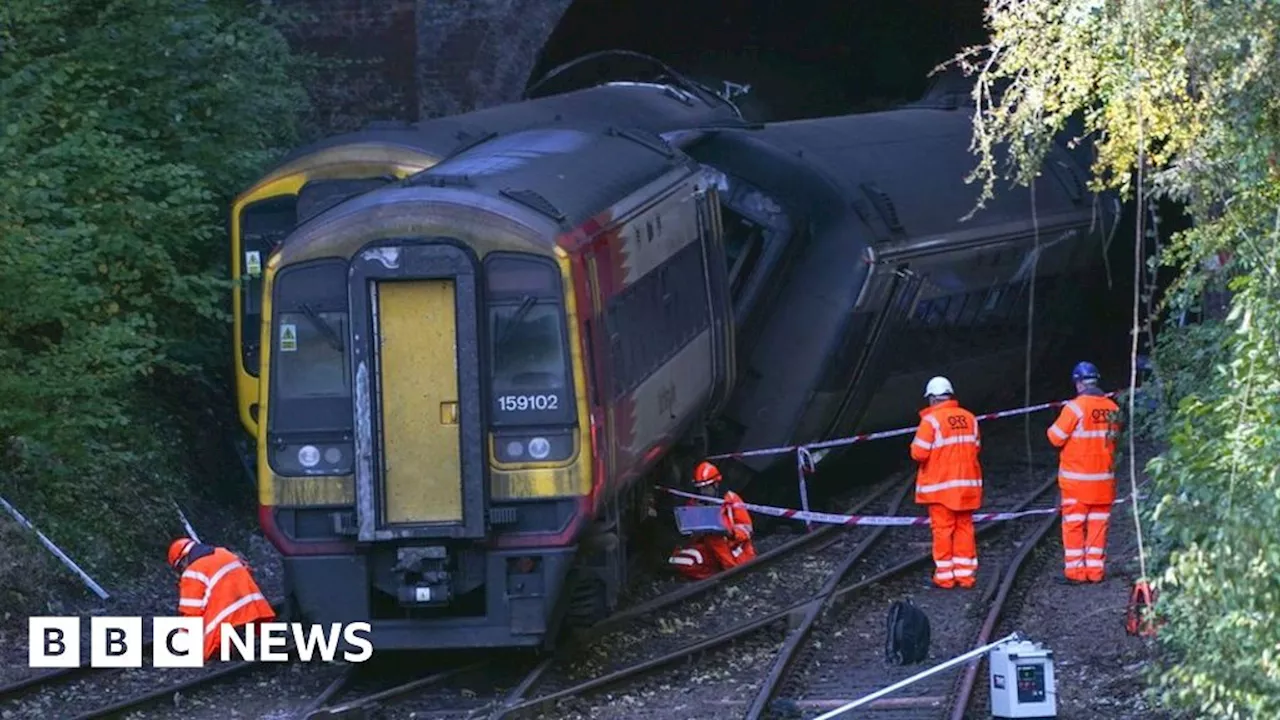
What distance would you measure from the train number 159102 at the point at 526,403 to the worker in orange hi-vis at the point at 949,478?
329 centimetres

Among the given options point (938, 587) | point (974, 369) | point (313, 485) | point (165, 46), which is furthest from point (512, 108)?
point (313, 485)

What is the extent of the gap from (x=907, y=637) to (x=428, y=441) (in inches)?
113

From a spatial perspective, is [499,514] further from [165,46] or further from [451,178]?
[165,46]

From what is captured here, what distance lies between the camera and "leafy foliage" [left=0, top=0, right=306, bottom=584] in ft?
46.9

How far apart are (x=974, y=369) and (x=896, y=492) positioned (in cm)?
136

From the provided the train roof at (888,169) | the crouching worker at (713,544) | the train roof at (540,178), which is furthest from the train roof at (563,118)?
the crouching worker at (713,544)

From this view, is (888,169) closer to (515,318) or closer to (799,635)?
(799,635)

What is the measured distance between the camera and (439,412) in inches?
426

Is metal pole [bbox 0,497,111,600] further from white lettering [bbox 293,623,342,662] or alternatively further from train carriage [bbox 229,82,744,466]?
white lettering [bbox 293,623,342,662]

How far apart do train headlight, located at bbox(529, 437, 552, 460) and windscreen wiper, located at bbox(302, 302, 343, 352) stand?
1.15 meters

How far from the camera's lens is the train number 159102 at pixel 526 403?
10.9m

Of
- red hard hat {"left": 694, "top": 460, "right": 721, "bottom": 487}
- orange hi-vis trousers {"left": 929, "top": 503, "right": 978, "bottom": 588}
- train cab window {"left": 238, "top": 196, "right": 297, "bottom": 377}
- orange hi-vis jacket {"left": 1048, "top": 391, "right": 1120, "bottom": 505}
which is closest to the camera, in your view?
orange hi-vis jacket {"left": 1048, "top": 391, "right": 1120, "bottom": 505}

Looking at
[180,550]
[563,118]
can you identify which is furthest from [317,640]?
[563,118]

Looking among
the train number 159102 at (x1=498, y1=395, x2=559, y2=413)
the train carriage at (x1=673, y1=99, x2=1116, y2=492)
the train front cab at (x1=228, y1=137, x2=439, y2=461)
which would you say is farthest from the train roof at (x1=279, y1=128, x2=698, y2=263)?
the train carriage at (x1=673, y1=99, x2=1116, y2=492)
